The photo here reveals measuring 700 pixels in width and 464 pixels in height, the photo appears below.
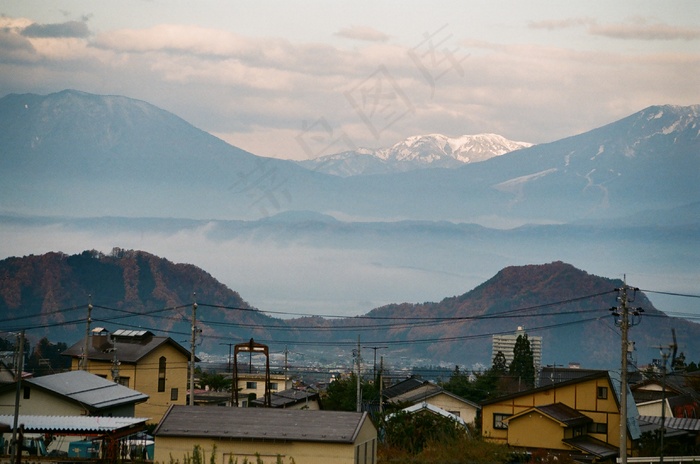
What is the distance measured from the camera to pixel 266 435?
27.3 metres

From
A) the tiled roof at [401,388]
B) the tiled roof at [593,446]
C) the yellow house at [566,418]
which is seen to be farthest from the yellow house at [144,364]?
the tiled roof at [593,446]

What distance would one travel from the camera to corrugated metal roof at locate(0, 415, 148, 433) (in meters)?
29.0

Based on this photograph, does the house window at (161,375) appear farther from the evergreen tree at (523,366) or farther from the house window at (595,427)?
the evergreen tree at (523,366)

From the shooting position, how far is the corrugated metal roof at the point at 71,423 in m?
29.0

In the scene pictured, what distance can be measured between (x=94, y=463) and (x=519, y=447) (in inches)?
763

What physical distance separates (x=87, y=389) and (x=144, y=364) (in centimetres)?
1561

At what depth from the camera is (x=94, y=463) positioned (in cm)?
2902

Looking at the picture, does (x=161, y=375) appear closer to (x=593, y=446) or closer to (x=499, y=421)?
(x=499, y=421)

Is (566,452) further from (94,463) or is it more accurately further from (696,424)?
(94,463)

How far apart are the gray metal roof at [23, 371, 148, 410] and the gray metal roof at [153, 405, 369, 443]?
9190 millimetres

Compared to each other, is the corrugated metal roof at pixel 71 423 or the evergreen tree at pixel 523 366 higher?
the evergreen tree at pixel 523 366

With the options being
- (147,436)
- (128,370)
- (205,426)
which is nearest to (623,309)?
(205,426)

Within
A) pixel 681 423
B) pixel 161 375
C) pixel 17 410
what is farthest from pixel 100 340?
pixel 681 423

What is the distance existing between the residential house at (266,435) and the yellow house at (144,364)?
2393cm
